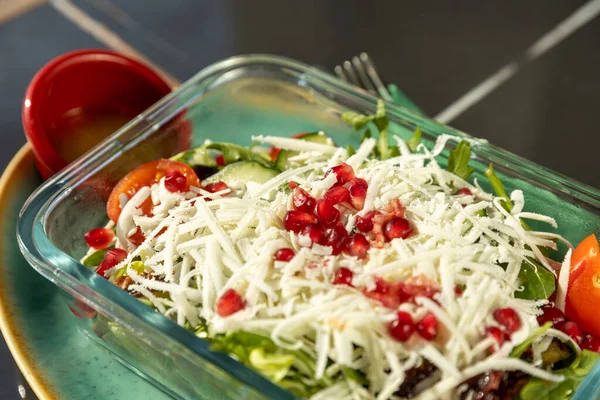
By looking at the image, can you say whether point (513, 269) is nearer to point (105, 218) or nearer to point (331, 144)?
point (331, 144)

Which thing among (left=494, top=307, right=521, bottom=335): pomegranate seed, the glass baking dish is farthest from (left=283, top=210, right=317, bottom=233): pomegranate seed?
(left=494, top=307, right=521, bottom=335): pomegranate seed

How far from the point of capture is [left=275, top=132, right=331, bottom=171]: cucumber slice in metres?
1.99

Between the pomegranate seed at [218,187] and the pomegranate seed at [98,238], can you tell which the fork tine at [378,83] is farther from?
the pomegranate seed at [98,238]

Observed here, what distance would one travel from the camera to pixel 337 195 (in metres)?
1.61

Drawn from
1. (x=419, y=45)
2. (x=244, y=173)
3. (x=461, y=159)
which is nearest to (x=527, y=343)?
(x=461, y=159)

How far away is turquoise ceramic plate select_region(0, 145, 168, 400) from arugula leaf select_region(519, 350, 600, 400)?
851 millimetres

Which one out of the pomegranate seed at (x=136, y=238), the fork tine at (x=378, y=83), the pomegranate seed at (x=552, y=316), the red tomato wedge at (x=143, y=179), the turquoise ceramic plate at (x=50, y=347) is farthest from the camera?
the fork tine at (x=378, y=83)

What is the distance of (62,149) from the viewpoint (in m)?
2.12

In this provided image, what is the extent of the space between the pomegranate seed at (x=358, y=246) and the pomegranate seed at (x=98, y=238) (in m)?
0.71

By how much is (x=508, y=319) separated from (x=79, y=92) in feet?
4.97

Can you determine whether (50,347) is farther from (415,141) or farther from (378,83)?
(378,83)

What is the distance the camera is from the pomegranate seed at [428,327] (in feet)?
4.28

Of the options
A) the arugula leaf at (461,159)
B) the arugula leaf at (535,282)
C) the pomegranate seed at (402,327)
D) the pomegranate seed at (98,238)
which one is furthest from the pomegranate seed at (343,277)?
the pomegranate seed at (98,238)

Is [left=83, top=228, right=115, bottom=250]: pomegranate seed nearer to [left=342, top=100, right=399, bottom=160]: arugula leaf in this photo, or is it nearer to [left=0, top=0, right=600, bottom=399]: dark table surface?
[left=342, top=100, right=399, bottom=160]: arugula leaf
